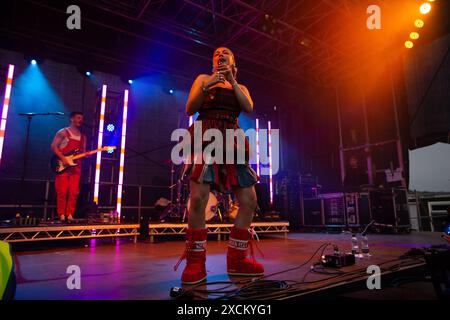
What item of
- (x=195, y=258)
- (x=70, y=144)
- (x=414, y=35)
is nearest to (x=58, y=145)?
(x=70, y=144)

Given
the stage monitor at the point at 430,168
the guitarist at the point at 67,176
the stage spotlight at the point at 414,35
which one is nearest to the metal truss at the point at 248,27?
the stage spotlight at the point at 414,35

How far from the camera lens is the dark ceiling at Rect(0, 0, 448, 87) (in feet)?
20.0

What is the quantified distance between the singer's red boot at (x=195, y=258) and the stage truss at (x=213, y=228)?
9.96 feet

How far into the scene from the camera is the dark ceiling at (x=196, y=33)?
20.0 feet

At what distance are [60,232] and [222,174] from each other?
3.35 metres

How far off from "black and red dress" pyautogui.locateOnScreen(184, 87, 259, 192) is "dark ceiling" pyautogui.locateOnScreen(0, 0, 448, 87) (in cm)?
457

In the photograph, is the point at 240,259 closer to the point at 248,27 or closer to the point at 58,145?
the point at 58,145

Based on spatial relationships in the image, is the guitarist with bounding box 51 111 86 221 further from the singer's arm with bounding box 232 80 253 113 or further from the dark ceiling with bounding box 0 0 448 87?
the singer's arm with bounding box 232 80 253 113

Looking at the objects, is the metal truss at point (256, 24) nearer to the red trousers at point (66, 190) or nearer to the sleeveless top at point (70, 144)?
the sleeveless top at point (70, 144)

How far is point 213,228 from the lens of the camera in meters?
5.41

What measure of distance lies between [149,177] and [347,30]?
6047 millimetres

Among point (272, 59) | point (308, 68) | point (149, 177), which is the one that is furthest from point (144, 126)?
point (308, 68)

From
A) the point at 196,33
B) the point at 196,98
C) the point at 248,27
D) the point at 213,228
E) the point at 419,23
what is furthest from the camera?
the point at 419,23
